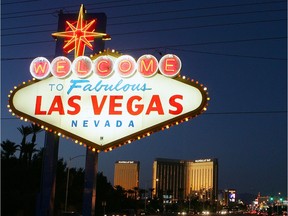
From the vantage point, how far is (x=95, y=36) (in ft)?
64.6

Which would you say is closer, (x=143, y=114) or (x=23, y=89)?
(x=143, y=114)

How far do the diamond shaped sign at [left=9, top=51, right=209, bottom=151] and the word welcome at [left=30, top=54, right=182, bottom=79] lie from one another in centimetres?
4

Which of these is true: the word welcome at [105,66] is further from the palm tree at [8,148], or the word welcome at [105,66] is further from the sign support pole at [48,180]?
the palm tree at [8,148]

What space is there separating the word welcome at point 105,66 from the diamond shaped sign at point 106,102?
39 millimetres

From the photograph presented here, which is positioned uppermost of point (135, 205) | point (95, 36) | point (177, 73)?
point (95, 36)

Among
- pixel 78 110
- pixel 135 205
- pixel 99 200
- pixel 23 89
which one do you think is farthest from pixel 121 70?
pixel 135 205

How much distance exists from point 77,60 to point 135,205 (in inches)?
3594

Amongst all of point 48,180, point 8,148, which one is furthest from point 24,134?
point 48,180

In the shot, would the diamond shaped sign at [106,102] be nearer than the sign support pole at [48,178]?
Yes

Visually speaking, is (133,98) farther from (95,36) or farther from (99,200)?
(99,200)

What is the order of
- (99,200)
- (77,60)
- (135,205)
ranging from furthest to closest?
(135,205) → (99,200) → (77,60)

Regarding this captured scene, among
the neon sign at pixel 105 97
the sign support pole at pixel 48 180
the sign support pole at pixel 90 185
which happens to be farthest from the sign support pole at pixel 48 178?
the sign support pole at pixel 90 185

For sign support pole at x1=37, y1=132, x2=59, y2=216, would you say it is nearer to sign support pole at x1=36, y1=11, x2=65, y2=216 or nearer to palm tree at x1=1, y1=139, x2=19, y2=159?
sign support pole at x1=36, y1=11, x2=65, y2=216

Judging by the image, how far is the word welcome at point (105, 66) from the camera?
59.6 ft
